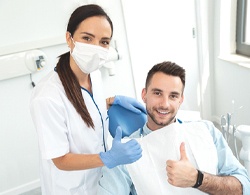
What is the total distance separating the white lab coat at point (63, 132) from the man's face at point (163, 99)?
29 centimetres

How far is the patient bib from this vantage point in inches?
41.0

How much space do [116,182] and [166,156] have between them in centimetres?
26

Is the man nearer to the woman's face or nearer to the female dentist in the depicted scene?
the female dentist

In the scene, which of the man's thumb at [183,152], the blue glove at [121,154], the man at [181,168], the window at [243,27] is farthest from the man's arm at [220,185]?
the window at [243,27]

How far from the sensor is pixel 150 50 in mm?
2457

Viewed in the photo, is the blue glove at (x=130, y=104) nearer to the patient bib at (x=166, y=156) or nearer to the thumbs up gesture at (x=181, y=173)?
the patient bib at (x=166, y=156)

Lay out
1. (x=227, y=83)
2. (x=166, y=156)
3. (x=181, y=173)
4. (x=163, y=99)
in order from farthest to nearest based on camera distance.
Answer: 1. (x=227, y=83)
2. (x=163, y=99)
3. (x=166, y=156)
4. (x=181, y=173)

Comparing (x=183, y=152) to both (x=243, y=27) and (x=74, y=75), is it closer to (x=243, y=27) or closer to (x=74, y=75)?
(x=74, y=75)

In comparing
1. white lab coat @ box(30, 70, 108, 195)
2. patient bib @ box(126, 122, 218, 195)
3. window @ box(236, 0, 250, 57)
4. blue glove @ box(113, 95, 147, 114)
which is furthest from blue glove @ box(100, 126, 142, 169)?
window @ box(236, 0, 250, 57)

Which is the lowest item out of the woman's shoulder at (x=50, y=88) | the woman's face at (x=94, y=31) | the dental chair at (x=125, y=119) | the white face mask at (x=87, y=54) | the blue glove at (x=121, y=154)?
the dental chair at (x=125, y=119)

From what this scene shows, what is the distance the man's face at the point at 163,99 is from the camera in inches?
46.9

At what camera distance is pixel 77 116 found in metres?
1.14

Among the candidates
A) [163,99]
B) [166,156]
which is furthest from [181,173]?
[163,99]

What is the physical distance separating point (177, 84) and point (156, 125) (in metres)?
0.24
